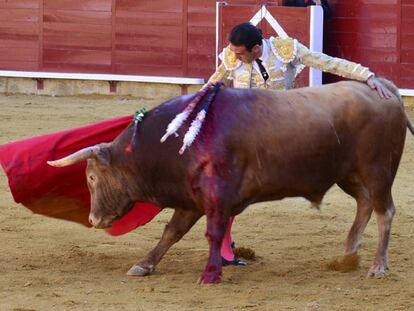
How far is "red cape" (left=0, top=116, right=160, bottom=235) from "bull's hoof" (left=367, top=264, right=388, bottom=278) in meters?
1.11

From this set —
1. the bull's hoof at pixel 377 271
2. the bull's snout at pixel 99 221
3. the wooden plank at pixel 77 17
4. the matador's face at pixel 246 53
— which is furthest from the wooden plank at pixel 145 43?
Result: the bull's hoof at pixel 377 271

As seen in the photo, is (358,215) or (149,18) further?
(149,18)

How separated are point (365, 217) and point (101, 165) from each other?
1.22m

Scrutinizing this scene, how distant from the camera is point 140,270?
5.38 meters

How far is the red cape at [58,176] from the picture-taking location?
5707mm

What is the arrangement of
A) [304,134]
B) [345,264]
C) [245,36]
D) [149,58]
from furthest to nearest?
[149,58] < [345,264] < [245,36] < [304,134]

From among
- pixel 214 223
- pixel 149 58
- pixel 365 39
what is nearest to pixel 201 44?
pixel 149 58

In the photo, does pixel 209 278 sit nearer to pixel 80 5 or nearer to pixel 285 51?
pixel 285 51

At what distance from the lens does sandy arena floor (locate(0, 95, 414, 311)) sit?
4.83m

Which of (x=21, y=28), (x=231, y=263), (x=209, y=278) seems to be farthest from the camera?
(x=21, y=28)

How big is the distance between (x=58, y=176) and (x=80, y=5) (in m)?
7.52

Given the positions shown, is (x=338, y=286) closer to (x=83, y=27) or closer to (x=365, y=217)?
(x=365, y=217)

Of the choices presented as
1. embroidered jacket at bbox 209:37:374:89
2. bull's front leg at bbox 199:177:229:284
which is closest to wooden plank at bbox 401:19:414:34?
embroidered jacket at bbox 209:37:374:89

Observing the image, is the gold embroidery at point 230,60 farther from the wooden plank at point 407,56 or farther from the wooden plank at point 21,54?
the wooden plank at point 21,54
